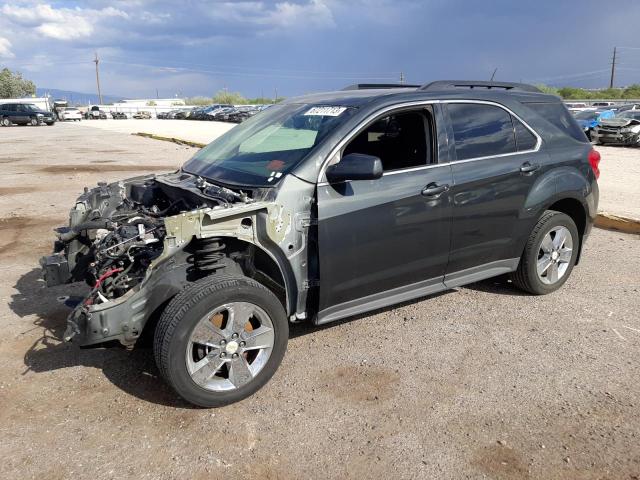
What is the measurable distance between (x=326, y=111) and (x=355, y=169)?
80cm

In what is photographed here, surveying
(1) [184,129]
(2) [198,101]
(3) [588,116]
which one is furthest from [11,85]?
(3) [588,116]

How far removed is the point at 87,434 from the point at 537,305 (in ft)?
12.4

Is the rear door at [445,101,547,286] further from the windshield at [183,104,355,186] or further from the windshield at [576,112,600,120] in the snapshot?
the windshield at [576,112,600,120]

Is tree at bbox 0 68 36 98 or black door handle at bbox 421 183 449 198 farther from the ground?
tree at bbox 0 68 36 98

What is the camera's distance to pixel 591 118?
2361 cm

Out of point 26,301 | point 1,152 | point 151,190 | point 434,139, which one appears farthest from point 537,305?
point 1,152

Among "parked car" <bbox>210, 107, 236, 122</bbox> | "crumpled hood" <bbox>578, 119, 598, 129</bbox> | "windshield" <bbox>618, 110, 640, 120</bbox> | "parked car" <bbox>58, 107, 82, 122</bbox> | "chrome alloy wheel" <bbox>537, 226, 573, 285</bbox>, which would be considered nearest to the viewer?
"chrome alloy wheel" <bbox>537, 226, 573, 285</bbox>

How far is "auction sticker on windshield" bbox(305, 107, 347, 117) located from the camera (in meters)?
3.86

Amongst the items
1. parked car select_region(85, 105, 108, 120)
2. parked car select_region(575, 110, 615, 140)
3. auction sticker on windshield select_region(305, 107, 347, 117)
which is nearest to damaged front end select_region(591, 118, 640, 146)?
parked car select_region(575, 110, 615, 140)

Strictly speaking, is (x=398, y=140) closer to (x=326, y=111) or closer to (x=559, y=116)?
(x=326, y=111)

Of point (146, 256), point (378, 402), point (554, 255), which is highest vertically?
point (146, 256)

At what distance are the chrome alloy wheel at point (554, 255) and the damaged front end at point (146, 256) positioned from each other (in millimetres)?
2631

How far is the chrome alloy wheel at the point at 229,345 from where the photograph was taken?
10.3 feet

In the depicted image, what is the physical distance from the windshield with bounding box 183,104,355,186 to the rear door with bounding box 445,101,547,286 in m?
1.01
